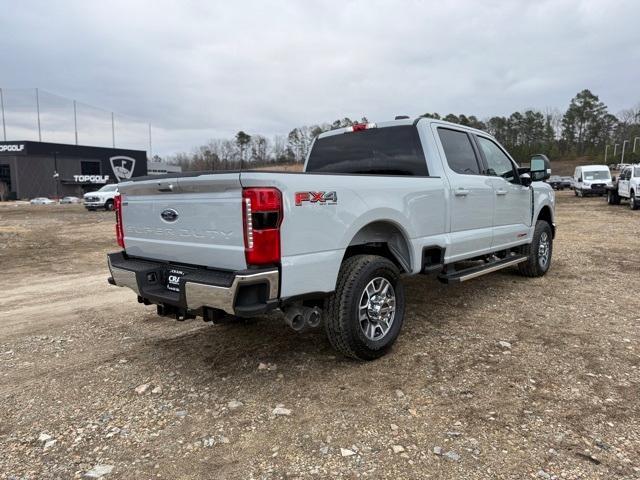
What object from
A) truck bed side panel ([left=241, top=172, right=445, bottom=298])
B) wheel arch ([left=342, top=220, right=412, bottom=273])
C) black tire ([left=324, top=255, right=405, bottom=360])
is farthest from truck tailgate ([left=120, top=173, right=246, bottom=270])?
wheel arch ([left=342, top=220, right=412, bottom=273])

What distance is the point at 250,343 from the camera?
4.37 metres

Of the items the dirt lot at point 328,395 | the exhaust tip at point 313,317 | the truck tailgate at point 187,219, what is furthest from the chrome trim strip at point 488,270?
the truck tailgate at point 187,219

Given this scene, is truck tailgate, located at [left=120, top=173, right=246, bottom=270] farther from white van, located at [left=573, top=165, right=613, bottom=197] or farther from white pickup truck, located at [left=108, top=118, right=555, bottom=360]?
white van, located at [left=573, top=165, right=613, bottom=197]

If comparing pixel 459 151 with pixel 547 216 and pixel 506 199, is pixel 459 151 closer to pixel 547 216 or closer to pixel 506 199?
pixel 506 199

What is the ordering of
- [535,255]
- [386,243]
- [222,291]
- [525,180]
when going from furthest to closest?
[535,255] → [525,180] → [386,243] → [222,291]

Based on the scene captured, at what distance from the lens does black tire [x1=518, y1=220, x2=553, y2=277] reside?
663 cm

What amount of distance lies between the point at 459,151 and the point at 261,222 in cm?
304

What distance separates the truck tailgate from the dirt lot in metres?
1.02

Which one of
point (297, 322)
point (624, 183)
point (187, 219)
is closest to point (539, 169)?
point (297, 322)

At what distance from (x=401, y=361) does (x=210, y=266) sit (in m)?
A: 1.79

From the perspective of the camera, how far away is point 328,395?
10.9 feet

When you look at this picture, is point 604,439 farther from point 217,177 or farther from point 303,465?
point 217,177

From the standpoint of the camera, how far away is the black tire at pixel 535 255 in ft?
21.8

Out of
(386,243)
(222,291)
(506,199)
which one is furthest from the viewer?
(506,199)
